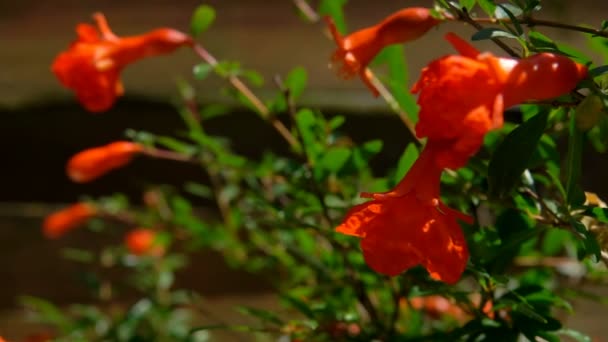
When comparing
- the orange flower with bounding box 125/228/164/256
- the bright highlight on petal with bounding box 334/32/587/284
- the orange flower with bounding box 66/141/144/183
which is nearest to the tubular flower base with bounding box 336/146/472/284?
the bright highlight on petal with bounding box 334/32/587/284

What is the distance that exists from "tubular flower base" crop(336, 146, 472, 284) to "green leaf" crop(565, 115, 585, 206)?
53 millimetres

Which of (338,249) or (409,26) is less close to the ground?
(409,26)

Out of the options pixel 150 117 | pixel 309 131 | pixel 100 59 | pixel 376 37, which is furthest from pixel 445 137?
pixel 150 117

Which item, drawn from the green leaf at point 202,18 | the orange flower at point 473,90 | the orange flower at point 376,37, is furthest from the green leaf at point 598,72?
the green leaf at point 202,18

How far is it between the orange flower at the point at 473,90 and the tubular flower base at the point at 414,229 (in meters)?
0.04

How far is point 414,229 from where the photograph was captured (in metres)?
0.36

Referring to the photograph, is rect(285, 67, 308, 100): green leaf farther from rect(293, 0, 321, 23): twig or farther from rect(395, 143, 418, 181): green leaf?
rect(395, 143, 418, 181): green leaf

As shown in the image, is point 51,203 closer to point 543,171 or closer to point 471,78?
point 543,171

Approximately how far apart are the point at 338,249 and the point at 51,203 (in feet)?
2.79

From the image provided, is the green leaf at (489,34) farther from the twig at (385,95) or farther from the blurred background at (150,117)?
the blurred background at (150,117)

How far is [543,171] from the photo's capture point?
0.47 meters

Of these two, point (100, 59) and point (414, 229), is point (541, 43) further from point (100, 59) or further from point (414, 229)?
point (100, 59)

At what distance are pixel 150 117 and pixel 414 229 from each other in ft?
3.20

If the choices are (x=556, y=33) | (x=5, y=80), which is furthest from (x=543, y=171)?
(x=5, y=80)
